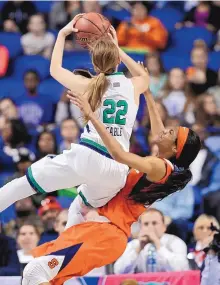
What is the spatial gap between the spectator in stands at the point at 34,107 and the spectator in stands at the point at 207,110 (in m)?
1.88

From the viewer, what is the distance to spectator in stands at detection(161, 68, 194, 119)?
12.1m

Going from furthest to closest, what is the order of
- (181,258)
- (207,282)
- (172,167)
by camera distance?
(181,258) → (207,282) → (172,167)

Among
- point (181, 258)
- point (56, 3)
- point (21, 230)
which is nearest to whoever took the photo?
point (181, 258)

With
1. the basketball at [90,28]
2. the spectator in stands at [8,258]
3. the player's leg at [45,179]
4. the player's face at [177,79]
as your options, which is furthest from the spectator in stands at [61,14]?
the player's leg at [45,179]

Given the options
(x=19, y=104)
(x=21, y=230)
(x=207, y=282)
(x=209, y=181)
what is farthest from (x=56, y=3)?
(x=207, y=282)

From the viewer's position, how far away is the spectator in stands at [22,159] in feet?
34.7

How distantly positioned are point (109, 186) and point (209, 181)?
404 cm

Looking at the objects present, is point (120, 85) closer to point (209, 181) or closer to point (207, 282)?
point (207, 282)

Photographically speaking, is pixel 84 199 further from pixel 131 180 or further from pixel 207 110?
pixel 207 110

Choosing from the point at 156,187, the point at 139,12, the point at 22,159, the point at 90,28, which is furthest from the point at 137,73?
the point at 139,12

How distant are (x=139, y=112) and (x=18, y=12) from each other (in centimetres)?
305

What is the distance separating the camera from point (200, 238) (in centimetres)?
891

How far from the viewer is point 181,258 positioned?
833cm

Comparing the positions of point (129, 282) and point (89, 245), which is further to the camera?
point (129, 282)
